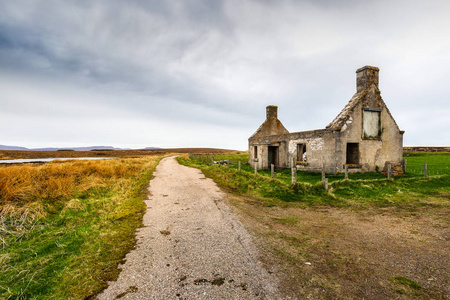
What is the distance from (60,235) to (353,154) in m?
17.3

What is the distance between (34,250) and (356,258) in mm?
6730

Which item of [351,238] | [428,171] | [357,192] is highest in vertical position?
[428,171]

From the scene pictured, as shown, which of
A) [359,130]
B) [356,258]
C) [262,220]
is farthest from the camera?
[359,130]

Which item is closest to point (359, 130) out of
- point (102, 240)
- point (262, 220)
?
point (262, 220)

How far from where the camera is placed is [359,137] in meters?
15.0

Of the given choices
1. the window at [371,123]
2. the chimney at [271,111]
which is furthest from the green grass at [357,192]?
the chimney at [271,111]

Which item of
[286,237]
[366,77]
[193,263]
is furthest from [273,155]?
[193,263]

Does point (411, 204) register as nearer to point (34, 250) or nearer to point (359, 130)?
point (359, 130)

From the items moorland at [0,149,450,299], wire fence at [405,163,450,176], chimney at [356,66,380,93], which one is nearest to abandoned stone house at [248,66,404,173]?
chimney at [356,66,380,93]

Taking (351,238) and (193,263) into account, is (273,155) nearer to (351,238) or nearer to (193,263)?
(351,238)

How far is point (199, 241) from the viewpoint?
189 inches

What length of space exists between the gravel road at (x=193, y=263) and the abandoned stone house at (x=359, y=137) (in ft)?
33.8

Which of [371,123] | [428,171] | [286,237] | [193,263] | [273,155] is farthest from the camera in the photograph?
[273,155]

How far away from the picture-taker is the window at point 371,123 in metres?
15.4
